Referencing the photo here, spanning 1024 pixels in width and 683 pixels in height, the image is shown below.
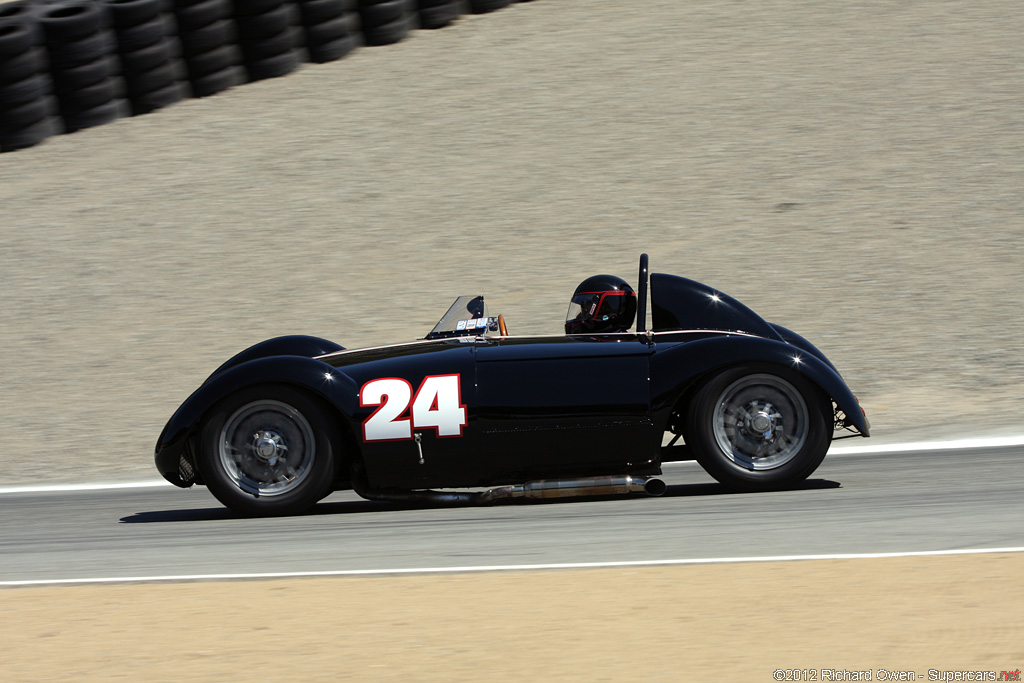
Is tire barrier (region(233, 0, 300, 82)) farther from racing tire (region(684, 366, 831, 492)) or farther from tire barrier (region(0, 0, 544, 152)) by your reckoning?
racing tire (region(684, 366, 831, 492))

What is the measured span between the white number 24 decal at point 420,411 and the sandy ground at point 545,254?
1.42 meters

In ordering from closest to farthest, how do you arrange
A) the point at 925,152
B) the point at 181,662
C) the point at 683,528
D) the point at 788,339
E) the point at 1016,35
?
the point at 181,662 < the point at 683,528 < the point at 788,339 < the point at 925,152 < the point at 1016,35

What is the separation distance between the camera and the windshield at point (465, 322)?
701 cm

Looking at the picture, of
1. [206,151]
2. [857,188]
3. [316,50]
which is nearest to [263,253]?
[206,151]

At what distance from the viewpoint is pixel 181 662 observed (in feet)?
13.2

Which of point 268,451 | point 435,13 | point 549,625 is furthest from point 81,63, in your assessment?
point 549,625

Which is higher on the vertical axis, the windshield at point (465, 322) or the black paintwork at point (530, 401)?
the windshield at point (465, 322)

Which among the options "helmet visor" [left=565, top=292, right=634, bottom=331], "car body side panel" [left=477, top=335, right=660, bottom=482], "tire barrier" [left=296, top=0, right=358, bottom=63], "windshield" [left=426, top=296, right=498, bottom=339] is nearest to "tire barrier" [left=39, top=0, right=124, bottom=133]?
"tire barrier" [left=296, top=0, right=358, bottom=63]

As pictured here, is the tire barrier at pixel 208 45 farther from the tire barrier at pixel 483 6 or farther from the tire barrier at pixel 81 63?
the tire barrier at pixel 483 6

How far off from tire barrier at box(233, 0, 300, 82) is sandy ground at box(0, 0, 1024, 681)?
27 cm

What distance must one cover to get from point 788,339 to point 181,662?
422 cm

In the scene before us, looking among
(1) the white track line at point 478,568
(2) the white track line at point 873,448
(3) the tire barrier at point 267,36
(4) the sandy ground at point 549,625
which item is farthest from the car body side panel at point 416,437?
(3) the tire barrier at point 267,36

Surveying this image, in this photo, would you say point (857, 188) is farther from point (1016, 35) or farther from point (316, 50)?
point (316, 50)

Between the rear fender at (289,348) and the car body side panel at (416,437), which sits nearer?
the car body side panel at (416,437)
